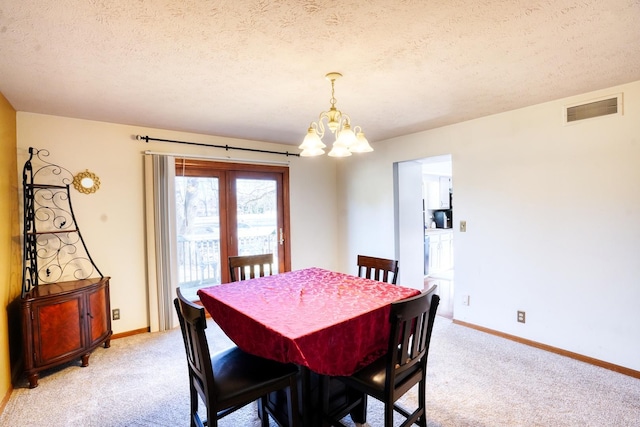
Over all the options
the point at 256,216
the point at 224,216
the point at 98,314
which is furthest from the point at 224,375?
the point at 256,216

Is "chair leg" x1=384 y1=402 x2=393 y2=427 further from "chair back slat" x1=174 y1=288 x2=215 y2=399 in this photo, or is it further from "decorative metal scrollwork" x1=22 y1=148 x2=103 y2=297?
"decorative metal scrollwork" x1=22 y1=148 x2=103 y2=297

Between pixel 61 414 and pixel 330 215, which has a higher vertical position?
pixel 330 215

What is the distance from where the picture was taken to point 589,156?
8.81 ft

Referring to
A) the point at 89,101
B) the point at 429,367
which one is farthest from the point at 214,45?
the point at 429,367

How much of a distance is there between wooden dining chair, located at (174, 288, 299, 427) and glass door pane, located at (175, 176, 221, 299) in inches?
91.5

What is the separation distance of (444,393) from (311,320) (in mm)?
1372

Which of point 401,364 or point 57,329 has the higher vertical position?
point 401,364

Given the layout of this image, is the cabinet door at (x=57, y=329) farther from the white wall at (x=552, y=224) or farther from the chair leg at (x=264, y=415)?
the white wall at (x=552, y=224)

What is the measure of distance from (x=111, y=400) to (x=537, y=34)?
3.61 metres

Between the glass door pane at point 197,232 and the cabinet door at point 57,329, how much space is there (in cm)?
121

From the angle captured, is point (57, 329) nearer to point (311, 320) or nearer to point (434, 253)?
point (311, 320)

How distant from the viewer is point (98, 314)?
9.65 ft

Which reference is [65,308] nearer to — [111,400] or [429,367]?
[111,400]

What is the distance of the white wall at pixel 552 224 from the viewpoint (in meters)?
2.54
